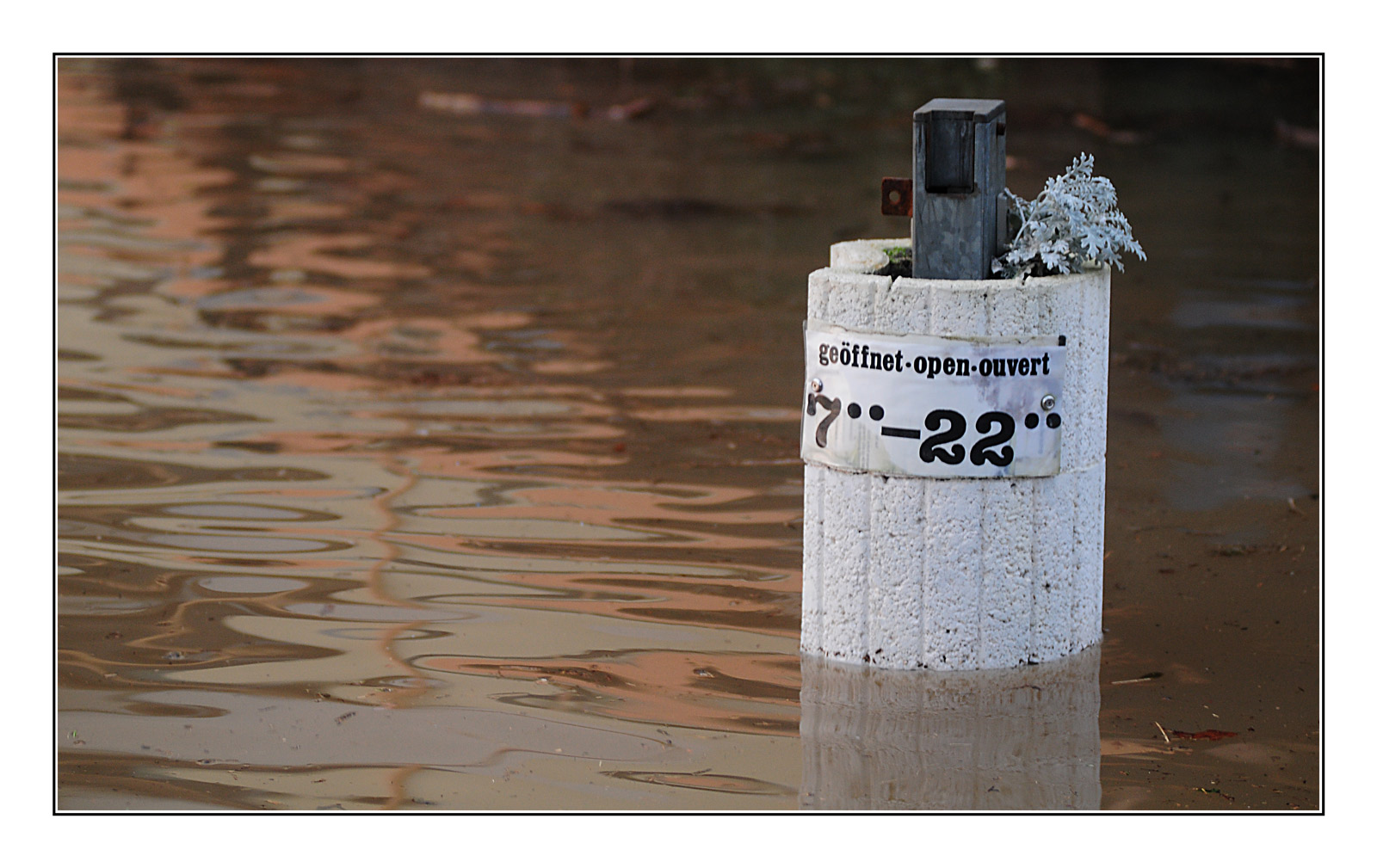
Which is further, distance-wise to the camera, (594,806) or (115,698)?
(115,698)

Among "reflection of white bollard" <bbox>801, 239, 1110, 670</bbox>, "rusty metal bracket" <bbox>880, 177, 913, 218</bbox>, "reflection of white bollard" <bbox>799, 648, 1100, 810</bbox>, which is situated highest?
"rusty metal bracket" <bbox>880, 177, 913, 218</bbox>

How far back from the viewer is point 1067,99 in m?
23.1

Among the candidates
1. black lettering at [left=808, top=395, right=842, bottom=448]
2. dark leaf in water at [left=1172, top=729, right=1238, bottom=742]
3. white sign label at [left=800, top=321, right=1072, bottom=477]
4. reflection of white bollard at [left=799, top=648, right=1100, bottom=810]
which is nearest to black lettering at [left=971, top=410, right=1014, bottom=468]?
white sign label at [left=800, top=321, right=1072, bottom=477]

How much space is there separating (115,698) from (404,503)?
217 centimetres

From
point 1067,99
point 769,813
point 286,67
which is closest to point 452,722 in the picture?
point 769,813

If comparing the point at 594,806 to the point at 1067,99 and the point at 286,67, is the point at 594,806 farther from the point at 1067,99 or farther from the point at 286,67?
the point at 286,67

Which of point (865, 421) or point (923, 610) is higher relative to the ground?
point (865, 421)

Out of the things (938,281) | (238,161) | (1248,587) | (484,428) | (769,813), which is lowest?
(769,813)

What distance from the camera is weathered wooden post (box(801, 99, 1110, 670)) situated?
18.4ft

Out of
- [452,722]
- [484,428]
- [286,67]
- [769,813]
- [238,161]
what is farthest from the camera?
[286,67]

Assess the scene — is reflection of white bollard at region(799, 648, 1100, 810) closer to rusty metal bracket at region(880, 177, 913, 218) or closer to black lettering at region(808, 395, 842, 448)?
black lettering at region(808, 395, 842, 448)

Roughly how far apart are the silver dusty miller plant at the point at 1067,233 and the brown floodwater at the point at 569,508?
1460 millimetres

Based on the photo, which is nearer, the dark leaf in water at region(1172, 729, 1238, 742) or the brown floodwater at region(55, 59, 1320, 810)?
the brown floodwater at region(55, 59, 1320, 810)

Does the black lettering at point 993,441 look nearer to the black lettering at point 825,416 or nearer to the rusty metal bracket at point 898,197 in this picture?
the black lettering at point 825,416
